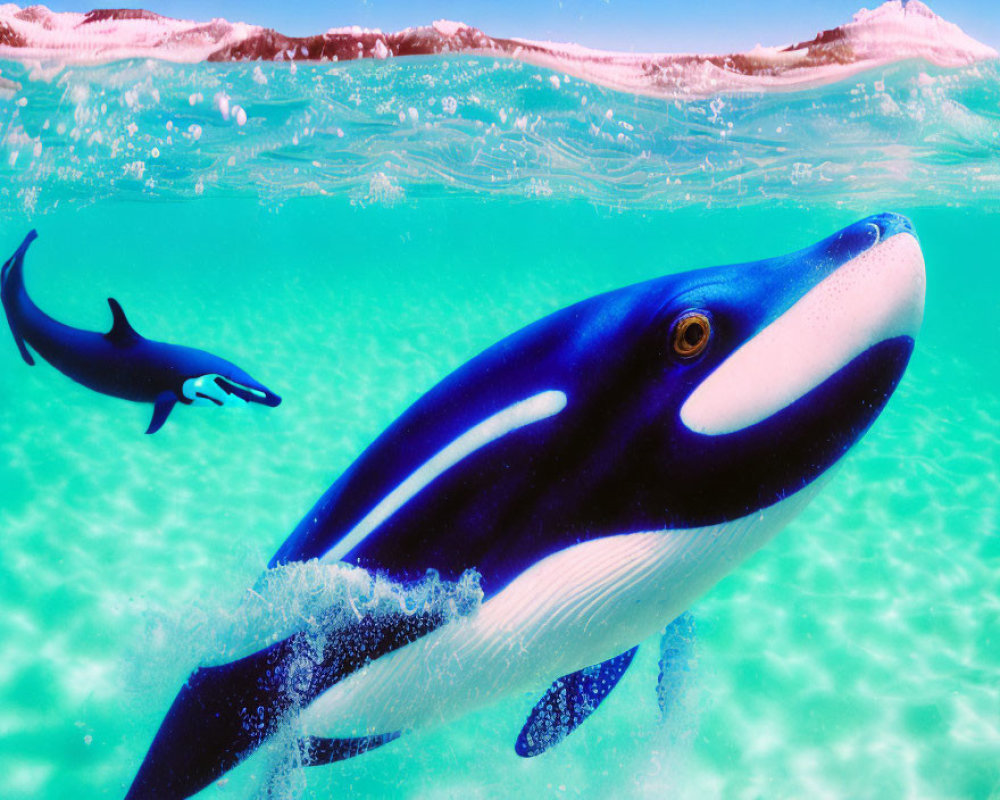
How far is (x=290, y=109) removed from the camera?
48.4ft

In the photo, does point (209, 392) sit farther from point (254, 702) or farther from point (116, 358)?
point (254, 702)

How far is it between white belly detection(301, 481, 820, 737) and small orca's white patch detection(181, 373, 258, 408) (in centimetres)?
414

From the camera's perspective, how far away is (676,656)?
8.49ft

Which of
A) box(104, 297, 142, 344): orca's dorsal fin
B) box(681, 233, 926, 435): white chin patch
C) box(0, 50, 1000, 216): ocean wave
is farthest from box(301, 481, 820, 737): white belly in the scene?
box(0, 50, 1000, 216): ocean wave

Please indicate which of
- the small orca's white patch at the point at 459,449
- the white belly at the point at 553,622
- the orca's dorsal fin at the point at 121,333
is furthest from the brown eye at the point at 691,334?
the orca's dorsal fin at the point at 121,333

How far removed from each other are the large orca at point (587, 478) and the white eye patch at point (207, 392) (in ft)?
12.8

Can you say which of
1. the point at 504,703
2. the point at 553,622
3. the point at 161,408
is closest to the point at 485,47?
the point at 161,408

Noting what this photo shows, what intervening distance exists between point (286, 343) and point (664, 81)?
1168 cm

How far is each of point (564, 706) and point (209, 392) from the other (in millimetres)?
4162

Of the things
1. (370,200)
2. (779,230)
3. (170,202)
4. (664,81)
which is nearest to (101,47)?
(664,81)

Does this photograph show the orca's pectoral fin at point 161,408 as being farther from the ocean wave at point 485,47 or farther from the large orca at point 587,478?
the ocean wave at point 485,47

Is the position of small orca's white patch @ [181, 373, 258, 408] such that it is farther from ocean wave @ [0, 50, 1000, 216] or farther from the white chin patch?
ocean wave @ [0, 50, 1000, 216]

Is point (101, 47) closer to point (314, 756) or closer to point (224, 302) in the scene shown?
point (314, 756)

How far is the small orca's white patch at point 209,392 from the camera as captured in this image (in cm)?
540
